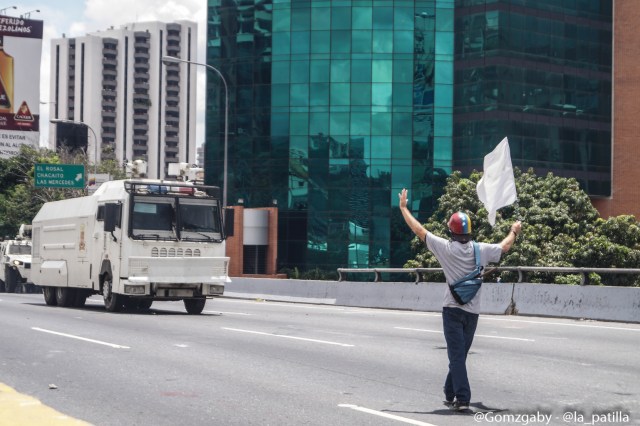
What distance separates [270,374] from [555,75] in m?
59.6

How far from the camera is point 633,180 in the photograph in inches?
2849

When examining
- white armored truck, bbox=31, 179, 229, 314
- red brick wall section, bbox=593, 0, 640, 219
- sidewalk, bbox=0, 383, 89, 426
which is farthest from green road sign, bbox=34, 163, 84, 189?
sidewalk, bbox=0, 383, 89, 426

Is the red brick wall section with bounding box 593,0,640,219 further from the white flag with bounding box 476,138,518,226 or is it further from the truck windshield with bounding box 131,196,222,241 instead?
the white flag with bounding box 476,138,518,226

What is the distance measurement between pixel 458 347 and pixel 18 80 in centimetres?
3917

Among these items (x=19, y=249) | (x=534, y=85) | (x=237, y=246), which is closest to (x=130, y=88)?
(x=237, y=246)

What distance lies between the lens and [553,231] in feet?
165

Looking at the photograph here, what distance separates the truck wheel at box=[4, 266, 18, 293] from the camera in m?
45.1

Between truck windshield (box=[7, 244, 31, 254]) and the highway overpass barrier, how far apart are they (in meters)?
14.0

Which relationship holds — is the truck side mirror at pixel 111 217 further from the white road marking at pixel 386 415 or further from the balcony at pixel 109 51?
the balcony at pixel 109 51

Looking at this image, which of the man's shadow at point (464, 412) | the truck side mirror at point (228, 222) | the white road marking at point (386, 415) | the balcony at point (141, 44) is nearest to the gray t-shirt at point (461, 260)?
the man's shadow at point (464, 412)

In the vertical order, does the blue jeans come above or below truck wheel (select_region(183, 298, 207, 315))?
above

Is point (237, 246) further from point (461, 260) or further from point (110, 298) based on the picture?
point (461, 260)

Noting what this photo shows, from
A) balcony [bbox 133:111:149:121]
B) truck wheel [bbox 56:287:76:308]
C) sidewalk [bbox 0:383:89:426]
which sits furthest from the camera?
balcony [bbox 133:111:149:121]

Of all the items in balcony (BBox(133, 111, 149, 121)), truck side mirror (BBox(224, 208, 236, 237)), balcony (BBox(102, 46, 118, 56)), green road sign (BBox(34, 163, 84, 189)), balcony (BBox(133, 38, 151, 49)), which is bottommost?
truck side mirror (BBox(224, 208, 236, 237))
